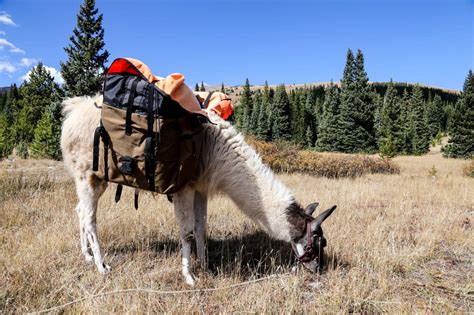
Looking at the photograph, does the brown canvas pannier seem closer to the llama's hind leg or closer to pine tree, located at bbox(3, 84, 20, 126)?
the llama's hind leg

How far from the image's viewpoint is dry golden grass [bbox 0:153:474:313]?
318cm

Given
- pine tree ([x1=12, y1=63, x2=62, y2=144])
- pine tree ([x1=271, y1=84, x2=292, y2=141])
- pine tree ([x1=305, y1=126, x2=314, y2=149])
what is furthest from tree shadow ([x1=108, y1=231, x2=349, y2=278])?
pine tree ([x1=305, y1=126, x2=314, y2=149])

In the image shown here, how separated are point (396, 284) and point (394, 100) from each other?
55229 mm

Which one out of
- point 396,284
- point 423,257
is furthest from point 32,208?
point 423,257

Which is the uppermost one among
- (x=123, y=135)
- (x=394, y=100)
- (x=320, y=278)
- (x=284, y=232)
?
(x=394, y=100)

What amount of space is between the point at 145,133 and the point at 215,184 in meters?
1.06

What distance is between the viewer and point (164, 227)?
552 cm

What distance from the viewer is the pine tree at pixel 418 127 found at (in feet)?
159

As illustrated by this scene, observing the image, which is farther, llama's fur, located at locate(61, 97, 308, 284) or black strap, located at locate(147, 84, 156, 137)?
llama's fur, located at locate(61, 97, 308, 284)

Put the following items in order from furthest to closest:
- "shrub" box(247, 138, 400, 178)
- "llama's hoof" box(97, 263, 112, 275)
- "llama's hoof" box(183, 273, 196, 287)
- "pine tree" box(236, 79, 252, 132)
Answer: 1. "pine tree" box(236, 79, 252, 132)
2. "shrub" box(247, 138, 400, 178)
3. "llama's hoof" box(97, 263, 112, 275)
4. "llama's hoof" box(183, 273, 196, 287)

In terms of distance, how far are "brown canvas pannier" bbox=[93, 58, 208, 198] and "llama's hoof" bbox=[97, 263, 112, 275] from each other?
107cm

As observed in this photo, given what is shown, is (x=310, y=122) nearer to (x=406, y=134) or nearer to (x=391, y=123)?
(x=391, y=123)

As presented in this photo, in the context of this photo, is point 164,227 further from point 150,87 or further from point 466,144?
point 466,144

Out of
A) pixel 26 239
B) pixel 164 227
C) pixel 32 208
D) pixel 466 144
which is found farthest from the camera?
pixel 466 144
